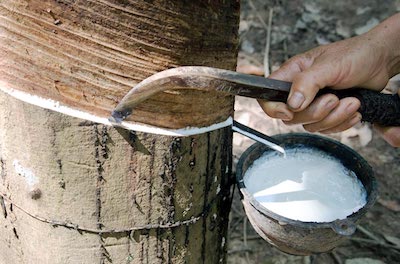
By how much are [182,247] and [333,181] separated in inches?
19.8

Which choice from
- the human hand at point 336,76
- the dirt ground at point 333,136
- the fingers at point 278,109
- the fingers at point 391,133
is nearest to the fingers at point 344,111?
the human hand at point 336,76

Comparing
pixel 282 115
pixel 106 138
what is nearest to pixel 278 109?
pixel 282 115

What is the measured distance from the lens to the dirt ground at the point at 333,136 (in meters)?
2.56

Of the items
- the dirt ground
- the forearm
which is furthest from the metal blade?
the dirt ground

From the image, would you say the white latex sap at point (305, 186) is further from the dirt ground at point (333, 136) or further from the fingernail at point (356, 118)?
the dirt ground at point (333, 136)

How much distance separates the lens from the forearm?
1.65 metres

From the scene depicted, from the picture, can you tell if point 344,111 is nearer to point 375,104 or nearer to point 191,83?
point 375,104

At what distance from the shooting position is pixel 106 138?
121 centimetres

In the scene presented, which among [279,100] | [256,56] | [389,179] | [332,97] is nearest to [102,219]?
[279,100]

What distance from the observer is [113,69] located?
3.79 feet

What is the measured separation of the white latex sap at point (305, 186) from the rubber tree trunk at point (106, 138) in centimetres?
15

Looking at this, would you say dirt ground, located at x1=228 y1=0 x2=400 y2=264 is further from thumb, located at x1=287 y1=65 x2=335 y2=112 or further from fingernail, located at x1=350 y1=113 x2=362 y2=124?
thumb, located at x1=287 y1=65 x2=335 y2=112

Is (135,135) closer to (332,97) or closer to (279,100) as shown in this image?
(279,100)

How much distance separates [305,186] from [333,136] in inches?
68.9
